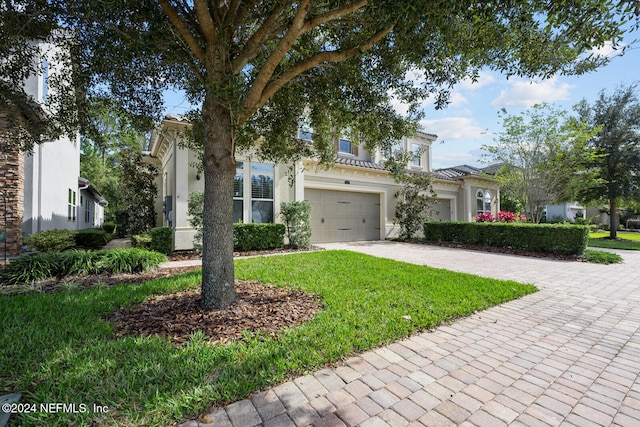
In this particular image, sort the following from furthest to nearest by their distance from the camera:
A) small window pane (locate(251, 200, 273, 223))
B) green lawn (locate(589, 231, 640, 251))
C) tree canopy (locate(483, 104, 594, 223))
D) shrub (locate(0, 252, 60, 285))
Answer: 1. green lawn (locate(589, 231, 640, 251))
2. tree canopy (locate(483, 104, 594, 223))
3. small window pane (locate(251, 200, 273, 223))
4. shrub (locate(0, 252, 60, 285))

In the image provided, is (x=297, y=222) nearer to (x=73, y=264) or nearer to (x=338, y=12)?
(x=73, y=264)

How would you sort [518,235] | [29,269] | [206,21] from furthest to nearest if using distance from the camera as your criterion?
[518,235] < [29,269] < [206,21]

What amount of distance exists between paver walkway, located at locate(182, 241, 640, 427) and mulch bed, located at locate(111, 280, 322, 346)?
3.59ft

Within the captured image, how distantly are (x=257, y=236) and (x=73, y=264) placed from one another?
4.78 metres

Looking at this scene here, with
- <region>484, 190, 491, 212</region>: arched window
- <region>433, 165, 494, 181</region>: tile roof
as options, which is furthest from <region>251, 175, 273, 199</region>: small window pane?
<region>484, 190, 491, 212</region>: arched window

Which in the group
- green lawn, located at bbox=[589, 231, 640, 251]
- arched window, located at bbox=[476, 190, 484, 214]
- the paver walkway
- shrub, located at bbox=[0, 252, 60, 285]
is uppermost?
arched window, located at bbox=[476, 190, 484, 214]

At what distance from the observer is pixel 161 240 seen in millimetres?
8641

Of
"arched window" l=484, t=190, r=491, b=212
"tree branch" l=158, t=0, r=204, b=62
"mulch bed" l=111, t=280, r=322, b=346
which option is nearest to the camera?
"mulch bed" l=111, t=280, r=322, b=346

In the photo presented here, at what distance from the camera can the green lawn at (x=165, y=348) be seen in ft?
6.74

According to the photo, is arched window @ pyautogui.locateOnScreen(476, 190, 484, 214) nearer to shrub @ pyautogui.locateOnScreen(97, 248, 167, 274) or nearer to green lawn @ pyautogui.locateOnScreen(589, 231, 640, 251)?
green lawn @ pyautogui.locateOnScreen(589, 231, 640, 251)

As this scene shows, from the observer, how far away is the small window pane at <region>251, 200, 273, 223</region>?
10.4 metres

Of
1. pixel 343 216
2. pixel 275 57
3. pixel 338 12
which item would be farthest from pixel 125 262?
pixel 343 216

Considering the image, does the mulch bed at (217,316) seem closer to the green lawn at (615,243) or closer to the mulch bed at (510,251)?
the mulch bed at (510,251)

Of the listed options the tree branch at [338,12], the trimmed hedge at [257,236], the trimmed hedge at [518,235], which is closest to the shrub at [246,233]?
the trimmed hedge at [257,236]
